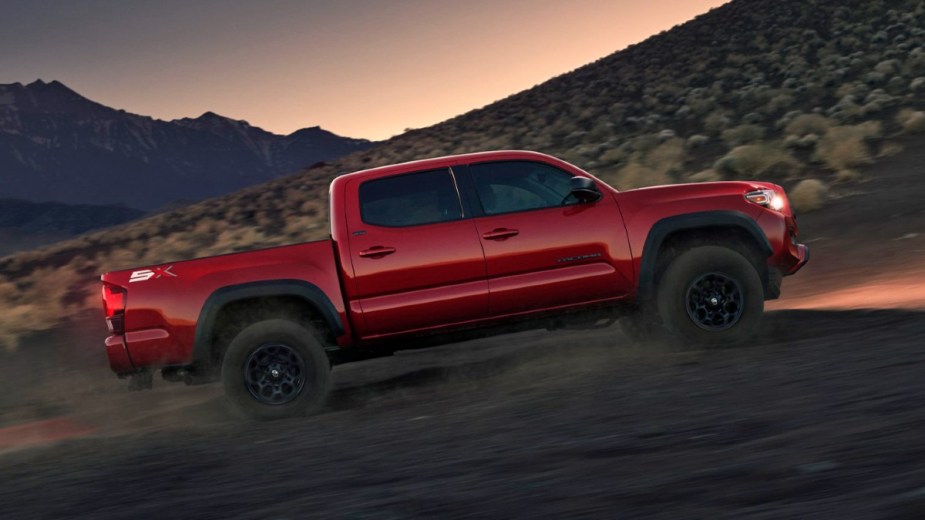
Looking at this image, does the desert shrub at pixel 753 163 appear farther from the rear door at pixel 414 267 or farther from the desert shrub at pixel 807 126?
the rear door at pixel 414 267

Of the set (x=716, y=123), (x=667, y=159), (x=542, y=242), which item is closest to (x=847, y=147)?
(x=667, y=159)

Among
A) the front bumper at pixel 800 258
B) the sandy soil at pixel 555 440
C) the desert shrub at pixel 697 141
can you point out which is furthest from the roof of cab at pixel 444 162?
the desert shrub at pixel 697 141

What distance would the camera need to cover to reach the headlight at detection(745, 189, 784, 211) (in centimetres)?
903

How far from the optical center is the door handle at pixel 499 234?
8.52 m

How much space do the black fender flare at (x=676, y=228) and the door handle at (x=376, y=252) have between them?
211 cm

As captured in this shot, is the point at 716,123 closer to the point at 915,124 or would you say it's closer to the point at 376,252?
the point at 915,124

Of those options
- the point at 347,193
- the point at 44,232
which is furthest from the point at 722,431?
the point at 44,232

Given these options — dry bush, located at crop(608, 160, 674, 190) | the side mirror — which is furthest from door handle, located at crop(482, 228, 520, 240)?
dry bush, located at crop(608, 160, 674, 190)

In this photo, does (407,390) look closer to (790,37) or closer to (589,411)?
(589,411)

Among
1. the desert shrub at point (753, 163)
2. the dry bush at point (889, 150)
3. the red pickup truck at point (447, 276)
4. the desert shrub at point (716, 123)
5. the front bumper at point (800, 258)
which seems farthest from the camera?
the desert shrub at point (716, 123)

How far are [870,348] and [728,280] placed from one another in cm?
134

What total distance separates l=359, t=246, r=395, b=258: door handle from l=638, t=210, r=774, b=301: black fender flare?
2.11 meters

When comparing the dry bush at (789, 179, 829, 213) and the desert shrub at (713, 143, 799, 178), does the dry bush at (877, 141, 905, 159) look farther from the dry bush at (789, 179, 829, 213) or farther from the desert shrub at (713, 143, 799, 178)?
the dry bush at (789, 179, 829, 213)

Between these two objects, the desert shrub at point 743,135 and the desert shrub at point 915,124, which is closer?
the desert shrub at point 915,124
